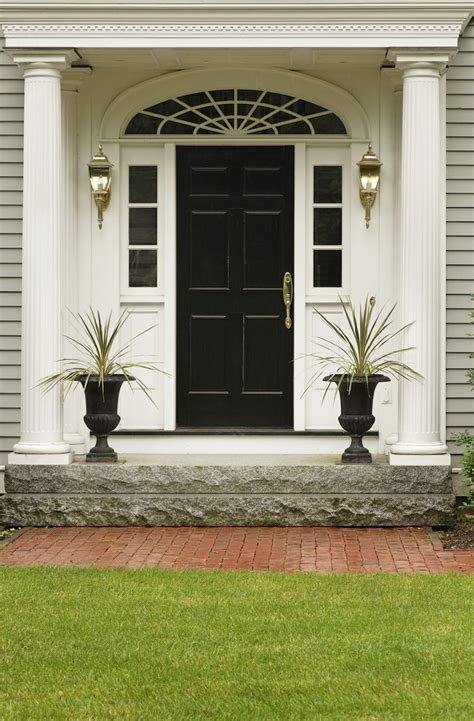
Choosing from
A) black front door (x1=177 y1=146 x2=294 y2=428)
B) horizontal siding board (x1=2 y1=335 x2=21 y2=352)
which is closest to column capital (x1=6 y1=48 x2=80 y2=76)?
black front door (x1=177 y1=146 x2=294 y2=428)

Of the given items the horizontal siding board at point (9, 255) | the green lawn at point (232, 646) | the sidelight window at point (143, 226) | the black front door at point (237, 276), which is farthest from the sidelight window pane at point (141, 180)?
the green lawn at point (232, 646)

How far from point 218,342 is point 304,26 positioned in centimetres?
262

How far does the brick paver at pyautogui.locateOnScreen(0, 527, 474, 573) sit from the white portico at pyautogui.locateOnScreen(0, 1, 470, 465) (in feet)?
2.24

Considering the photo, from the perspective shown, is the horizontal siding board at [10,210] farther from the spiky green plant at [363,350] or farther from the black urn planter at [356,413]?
the black urn planter at [356,413]

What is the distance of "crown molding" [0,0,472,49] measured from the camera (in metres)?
9.45

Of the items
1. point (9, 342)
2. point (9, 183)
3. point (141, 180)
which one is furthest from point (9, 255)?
point (141, 180)

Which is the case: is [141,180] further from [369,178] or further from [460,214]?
[460,214]

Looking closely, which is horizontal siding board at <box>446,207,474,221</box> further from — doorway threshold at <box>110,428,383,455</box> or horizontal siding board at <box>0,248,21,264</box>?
horizontal siding board at <box>0,248,21,264</box>

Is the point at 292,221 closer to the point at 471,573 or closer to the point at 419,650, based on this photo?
the point at 471,573

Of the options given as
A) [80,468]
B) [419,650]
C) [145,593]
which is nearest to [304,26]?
[80,468]

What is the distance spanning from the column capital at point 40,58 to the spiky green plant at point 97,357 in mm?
1873

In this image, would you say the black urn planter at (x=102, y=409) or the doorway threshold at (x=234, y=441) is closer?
the black urn planter at (x=102, y=409)

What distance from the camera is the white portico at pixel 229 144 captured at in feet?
31.2

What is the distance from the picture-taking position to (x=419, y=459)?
373 inches
